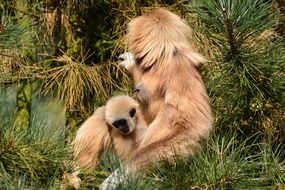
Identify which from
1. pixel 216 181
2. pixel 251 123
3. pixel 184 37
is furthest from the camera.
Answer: pixel 251 123

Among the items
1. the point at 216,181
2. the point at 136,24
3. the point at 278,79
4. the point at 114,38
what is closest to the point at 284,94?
the point at 278,79

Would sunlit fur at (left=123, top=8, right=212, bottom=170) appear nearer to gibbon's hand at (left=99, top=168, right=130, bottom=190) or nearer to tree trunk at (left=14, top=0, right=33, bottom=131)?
gibbon's hand at (left=99, top=168, right=130, bottom=190)

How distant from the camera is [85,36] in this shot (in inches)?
275

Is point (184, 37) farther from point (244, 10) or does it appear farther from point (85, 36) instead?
point (85, 36)

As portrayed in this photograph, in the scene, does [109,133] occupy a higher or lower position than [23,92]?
higher

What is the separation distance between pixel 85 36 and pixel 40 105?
651 millimetres

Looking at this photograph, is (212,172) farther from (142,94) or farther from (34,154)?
(142,94)

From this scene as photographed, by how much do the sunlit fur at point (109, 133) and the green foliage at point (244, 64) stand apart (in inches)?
20.2

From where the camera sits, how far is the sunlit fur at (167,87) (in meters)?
4.72

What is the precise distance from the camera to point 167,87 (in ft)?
16.3

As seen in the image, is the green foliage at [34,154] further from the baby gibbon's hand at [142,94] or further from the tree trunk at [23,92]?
the tree trunk at [23,92]

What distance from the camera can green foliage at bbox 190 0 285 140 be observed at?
4.79 m

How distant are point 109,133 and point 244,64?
35.5 inches

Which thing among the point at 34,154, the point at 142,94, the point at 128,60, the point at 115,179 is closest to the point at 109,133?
the point at 142,94
